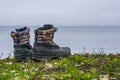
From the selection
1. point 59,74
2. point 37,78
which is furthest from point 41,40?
point 37,78

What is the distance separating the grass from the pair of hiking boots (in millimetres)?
293

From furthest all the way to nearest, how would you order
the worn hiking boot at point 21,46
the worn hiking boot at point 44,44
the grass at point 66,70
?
the worn hiking boot at point 21,46 < the worn hiking boot at point 44,44 < the grass at point 66,70

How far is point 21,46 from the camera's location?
45.6 ft

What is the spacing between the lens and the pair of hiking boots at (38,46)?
1370 cm

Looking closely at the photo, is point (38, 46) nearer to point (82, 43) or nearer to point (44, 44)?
point (44, 44)

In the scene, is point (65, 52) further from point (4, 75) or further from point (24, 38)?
point (4, 75)

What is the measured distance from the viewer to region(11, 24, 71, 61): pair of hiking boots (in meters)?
13.7

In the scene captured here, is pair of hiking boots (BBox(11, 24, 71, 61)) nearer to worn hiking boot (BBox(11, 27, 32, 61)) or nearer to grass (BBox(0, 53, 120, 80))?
worn hiking boot (BBox(11, 27, 32, 61))

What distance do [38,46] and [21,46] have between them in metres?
0.46

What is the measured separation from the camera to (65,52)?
14445 millimetres

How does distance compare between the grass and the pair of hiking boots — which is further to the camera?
the pair of hiking boots

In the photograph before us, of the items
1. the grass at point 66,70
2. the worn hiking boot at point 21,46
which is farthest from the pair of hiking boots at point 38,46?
the grass at point 66,70

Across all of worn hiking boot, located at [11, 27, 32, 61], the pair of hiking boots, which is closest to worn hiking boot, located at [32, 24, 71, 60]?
the pair of hiking boots

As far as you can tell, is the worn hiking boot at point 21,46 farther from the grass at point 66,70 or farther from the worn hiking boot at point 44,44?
the grass at point 66,70
